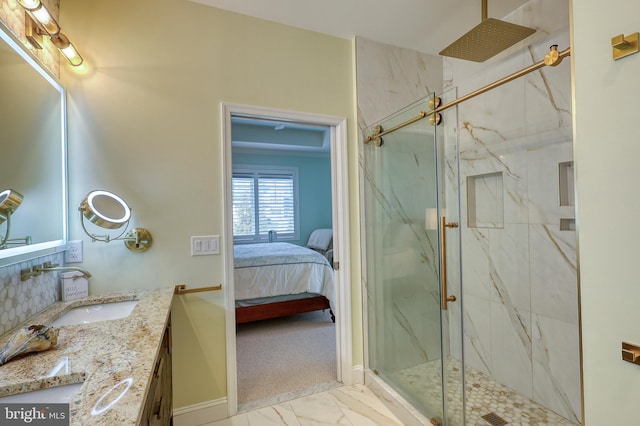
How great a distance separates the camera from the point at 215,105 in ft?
6.56

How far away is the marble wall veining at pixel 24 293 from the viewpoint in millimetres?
1146

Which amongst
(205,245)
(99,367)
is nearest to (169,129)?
(205,245)

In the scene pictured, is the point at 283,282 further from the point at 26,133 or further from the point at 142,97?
the point at 26,133

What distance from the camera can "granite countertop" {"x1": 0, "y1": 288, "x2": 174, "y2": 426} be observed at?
2.19ft

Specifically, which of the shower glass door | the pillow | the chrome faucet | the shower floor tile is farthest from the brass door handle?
the pillow

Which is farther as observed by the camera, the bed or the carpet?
the bed

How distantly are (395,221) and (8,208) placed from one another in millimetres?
2103

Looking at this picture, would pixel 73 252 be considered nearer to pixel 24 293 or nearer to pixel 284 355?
pixel 24 293

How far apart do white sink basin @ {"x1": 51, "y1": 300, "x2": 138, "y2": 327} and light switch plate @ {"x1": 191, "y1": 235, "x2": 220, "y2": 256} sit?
43 centimetres

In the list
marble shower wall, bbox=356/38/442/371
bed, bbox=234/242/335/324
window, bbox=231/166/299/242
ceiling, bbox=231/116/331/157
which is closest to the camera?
marble shower wall, bbox=356/38/442/371

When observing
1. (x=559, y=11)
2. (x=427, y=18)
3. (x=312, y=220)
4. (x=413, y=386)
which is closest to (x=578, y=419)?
(x=413, y=386)

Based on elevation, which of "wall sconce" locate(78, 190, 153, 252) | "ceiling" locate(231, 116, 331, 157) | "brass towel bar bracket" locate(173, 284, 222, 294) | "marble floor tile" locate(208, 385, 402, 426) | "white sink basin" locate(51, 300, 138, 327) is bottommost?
"marble floor tile" locate(208, 385, 402, 426)

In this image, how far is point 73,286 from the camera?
162 cm

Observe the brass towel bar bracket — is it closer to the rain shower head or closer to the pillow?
the rain shower head
